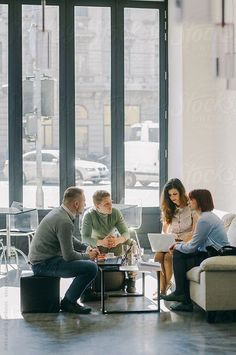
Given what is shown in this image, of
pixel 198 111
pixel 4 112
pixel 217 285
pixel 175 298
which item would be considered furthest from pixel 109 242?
pixel 4 112

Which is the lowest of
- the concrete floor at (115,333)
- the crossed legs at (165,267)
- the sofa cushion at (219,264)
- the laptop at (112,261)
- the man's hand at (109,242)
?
the concrete floor at (115,333)

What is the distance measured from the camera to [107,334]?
5.26m

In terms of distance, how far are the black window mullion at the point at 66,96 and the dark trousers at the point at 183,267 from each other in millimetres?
4368

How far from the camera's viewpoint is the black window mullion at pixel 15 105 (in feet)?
33.4

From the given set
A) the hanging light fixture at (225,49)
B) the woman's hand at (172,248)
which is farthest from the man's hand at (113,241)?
the hanging light fixture at (225,49)

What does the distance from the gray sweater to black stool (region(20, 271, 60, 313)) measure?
0.59ft

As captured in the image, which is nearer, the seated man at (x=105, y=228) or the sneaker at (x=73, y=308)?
the sneaker at (x=73, y=308)

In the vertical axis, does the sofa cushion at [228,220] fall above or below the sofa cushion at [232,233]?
above

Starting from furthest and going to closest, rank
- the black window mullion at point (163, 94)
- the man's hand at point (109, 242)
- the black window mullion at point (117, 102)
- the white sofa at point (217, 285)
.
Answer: the black window mullion at point (163, 94) < the black window mullion at point (117, 102) < the man's hand at point (109, 242) < the white sofa at point (217, 285)

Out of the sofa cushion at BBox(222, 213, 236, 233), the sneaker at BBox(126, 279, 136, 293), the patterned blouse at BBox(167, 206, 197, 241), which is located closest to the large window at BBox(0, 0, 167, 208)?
the sneaker at BBox(126, 279, 136, 293)

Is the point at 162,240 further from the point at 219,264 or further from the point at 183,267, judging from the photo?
the point at 219,264

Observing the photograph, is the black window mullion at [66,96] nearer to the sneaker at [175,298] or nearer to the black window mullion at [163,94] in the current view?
the black window mullion at [163,94]

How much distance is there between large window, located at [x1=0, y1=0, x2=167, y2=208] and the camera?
10.2 meters

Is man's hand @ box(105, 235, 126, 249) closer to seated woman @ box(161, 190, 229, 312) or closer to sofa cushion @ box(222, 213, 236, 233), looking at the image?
seated woman @ box(161, 190, 229, 312)
